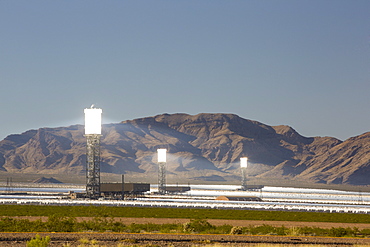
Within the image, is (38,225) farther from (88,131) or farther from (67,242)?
(88,131)

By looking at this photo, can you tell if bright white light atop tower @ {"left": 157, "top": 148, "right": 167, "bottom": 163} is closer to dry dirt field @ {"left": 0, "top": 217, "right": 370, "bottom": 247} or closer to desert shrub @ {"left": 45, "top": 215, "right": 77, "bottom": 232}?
desert shrub @ {"left": 45, "top": 215, "right": 77, "bottom": 232}

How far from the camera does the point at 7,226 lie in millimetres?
45062

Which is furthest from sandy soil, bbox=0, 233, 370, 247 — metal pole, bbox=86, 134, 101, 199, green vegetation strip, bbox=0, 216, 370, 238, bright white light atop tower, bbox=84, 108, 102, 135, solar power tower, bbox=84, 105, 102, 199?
metal pole, bbox=86, 134, 101, 199

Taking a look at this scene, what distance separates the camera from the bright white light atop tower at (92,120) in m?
123

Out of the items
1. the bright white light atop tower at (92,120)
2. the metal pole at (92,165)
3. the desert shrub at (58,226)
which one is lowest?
the desert shrub at (58,226)

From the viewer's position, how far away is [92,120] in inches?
4906

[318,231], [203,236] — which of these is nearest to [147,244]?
[203,236]

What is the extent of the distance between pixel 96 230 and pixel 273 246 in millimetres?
16715

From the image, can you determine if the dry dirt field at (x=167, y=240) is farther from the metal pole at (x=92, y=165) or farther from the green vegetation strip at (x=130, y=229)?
the metal pole at (x=92, y=165)

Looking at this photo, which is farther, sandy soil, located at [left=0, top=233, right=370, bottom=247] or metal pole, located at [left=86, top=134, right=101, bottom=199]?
metal pole, located at [left=86, top=134, right=101, bottom=199]

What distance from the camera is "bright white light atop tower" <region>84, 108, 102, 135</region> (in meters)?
123

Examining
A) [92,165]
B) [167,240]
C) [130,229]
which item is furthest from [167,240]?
[92,165]

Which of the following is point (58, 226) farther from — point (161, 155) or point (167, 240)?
point (161, 155)

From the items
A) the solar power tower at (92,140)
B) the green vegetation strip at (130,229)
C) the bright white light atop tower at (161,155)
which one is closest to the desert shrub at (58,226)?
the green vegetation strip at (130,229)
